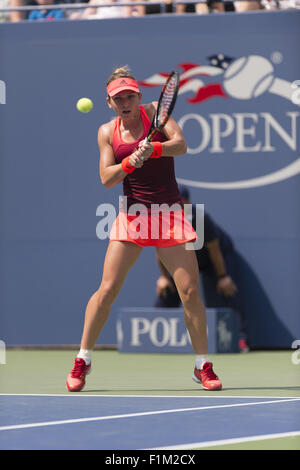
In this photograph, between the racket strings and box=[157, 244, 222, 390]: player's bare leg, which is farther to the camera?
box=[157, 244, 222, 390]: player's bare leg

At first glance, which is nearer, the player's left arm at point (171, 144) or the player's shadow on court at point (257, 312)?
the player's left arm at point (171, 144)

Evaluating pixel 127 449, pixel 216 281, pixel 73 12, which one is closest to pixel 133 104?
pixel 127 449

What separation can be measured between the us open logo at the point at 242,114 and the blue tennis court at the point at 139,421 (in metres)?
3.26

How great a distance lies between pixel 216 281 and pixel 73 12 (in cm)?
281

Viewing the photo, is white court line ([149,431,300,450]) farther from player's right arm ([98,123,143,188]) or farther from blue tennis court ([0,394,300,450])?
player's right arm ([98,123,143,188])

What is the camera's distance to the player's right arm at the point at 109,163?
530cm

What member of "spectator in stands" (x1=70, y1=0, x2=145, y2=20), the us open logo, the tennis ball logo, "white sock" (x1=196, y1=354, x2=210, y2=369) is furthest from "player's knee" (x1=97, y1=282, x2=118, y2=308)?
"spectator in stands" (x1=70, y1=0, x2=145, y2=20)

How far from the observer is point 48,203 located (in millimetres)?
8602

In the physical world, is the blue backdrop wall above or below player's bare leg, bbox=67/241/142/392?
above

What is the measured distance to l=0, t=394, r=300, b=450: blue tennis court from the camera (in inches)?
155

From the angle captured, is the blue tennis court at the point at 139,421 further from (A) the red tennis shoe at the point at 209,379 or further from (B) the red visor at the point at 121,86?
(B) the red visor at the point at 121,86

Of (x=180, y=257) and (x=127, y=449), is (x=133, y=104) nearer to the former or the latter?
(x=180, y=257)

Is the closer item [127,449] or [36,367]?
[127,449]

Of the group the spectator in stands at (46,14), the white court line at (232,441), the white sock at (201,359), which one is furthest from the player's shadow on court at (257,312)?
the white court line at (232,441)
